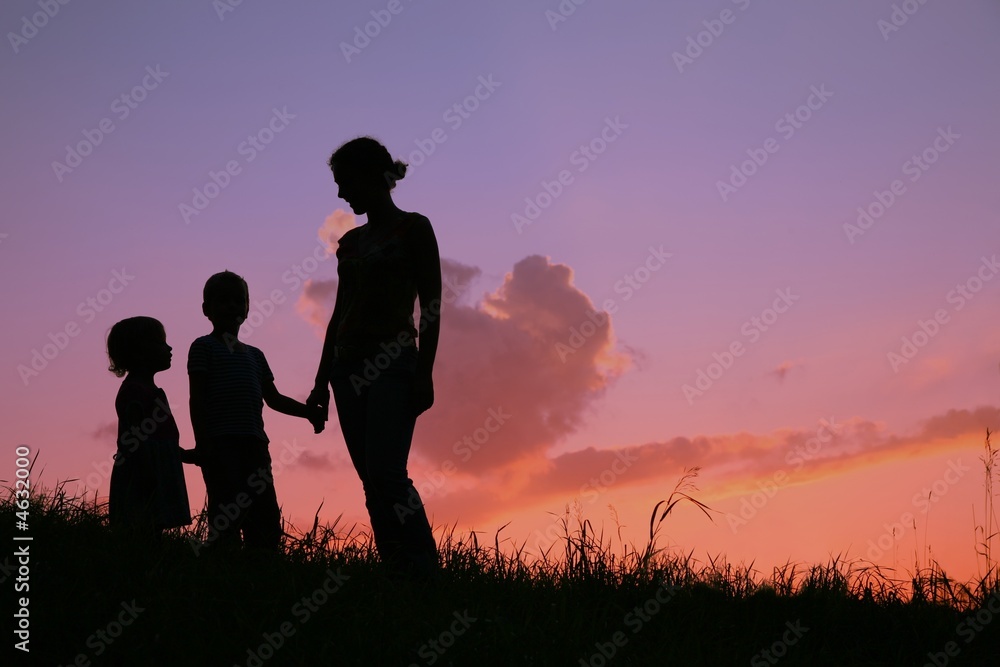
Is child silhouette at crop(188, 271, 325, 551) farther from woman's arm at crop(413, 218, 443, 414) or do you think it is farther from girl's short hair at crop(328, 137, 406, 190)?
girl's short hair at crop(328, 137, 406, 190)

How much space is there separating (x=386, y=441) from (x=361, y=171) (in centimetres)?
159

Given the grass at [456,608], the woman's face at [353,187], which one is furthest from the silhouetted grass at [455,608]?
the woman's face at [353,187]

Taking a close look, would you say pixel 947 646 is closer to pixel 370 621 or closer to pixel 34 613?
pixel 370 621

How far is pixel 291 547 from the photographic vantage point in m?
5.23

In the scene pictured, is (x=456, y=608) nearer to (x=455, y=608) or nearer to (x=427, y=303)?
(x=455, y=608)

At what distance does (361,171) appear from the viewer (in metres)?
5.15

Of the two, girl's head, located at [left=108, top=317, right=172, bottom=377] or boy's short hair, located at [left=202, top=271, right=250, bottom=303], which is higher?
boy's short hair, located at [left=202, top=271, right=250, bottom=303]

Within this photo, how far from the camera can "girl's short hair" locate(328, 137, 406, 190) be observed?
16.9 feet

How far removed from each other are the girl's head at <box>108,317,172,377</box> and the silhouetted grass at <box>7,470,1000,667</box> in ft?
3.02

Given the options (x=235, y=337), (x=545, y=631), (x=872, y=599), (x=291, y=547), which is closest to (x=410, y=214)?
(x=235, y=337)

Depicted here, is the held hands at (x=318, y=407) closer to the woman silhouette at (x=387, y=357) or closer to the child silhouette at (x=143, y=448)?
the woman silhouette at (x=387, y=357)

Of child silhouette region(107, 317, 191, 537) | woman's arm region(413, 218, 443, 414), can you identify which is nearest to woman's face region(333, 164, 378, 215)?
woman's arm region(413, 218, 443, 414)

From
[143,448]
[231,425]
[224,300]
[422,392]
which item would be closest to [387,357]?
[422,392]

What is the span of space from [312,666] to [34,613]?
1419mm
